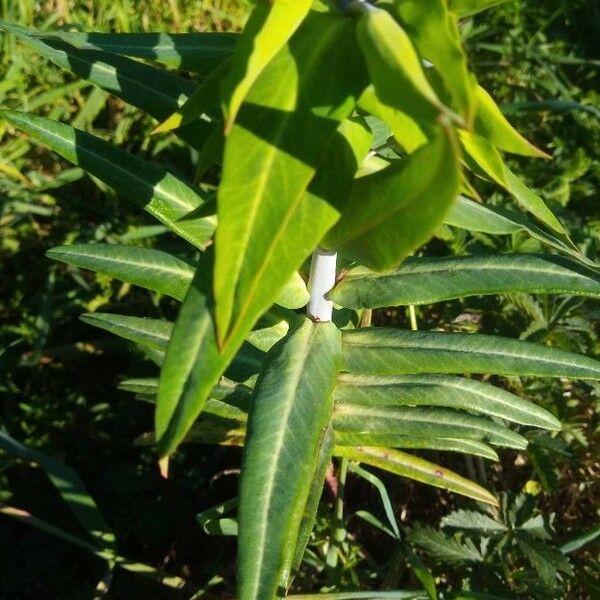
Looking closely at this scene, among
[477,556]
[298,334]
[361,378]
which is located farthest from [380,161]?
[477,556]

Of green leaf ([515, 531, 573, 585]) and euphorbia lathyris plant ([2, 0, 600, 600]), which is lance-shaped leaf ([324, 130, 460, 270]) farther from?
green leaf ([515, 531, 573, 585])

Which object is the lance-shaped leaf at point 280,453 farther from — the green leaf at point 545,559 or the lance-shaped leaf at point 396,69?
the green leaf at point 545,559

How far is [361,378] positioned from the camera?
139 centimetres

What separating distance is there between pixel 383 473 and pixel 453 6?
1.47 m

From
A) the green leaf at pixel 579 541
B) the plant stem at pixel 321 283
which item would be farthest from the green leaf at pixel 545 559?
the plant stem at pixel 321 283

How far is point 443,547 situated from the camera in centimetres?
167

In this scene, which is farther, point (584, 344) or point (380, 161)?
point (584, 344)

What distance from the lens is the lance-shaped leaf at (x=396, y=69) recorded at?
2.22 feet

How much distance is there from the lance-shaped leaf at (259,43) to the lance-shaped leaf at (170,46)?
0.30 meters

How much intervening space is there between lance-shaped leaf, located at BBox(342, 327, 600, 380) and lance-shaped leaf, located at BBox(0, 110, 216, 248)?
32 cm

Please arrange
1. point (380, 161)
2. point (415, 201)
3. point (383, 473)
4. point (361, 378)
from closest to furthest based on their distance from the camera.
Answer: point (415, 201) → point (380, 161) → point (361, 378) → point (383, 473)

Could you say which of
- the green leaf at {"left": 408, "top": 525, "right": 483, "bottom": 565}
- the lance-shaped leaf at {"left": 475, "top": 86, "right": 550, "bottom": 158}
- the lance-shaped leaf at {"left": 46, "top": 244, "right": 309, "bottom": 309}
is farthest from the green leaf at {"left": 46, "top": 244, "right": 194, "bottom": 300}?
the green leaf at {"left": 408, "top": 525, "right": 483, "bottom": 565}

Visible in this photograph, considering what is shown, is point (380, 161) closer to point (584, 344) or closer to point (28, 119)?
point (28, 119)

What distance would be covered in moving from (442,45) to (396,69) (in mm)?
69
